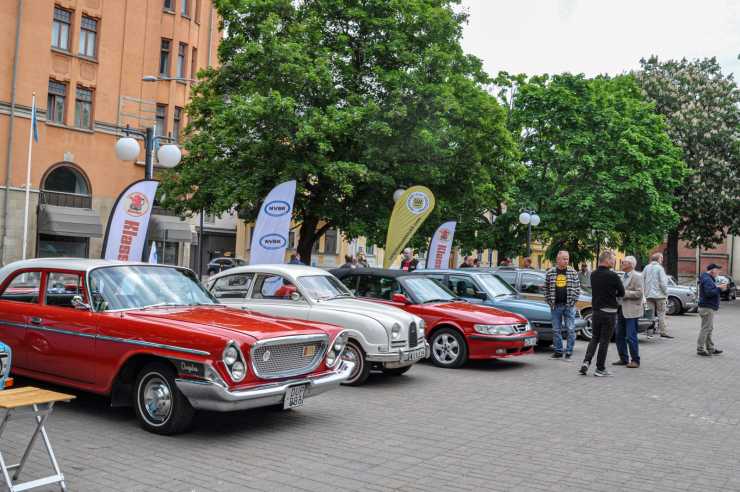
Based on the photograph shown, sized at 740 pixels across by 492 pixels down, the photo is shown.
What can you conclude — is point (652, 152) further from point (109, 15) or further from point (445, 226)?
Result: point (109, 15)

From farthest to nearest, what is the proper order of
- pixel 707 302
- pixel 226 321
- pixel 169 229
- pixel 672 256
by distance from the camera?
pixel 672 256 → pixel 169 229 → pixel 707 302 → pixel 226 321

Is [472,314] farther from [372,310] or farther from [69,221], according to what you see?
[69,221]

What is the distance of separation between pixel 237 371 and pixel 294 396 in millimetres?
736

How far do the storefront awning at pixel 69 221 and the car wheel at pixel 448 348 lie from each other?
2446 cm

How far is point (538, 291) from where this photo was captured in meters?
17.9

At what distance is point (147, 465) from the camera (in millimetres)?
6004

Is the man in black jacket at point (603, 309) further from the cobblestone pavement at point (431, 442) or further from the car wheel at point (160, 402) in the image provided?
the car wheel at point (160, 402)

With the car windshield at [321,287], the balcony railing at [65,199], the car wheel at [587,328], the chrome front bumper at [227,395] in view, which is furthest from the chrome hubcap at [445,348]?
the balcony railing at [65,199]

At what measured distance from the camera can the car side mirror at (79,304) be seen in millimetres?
7508

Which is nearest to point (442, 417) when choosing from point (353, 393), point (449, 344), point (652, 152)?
point (353, 393)

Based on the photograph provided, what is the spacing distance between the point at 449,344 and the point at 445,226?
955 centimetres

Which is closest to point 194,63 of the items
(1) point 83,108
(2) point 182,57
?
(2) point 182,57

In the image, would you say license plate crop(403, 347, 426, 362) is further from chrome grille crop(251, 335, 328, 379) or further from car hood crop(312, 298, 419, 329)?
chrome grille crop(251, 335, 328, 379)

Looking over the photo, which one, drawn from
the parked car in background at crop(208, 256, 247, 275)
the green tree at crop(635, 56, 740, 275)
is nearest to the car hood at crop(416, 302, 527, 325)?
the green tree at crop(635, 56, 740, 275)
